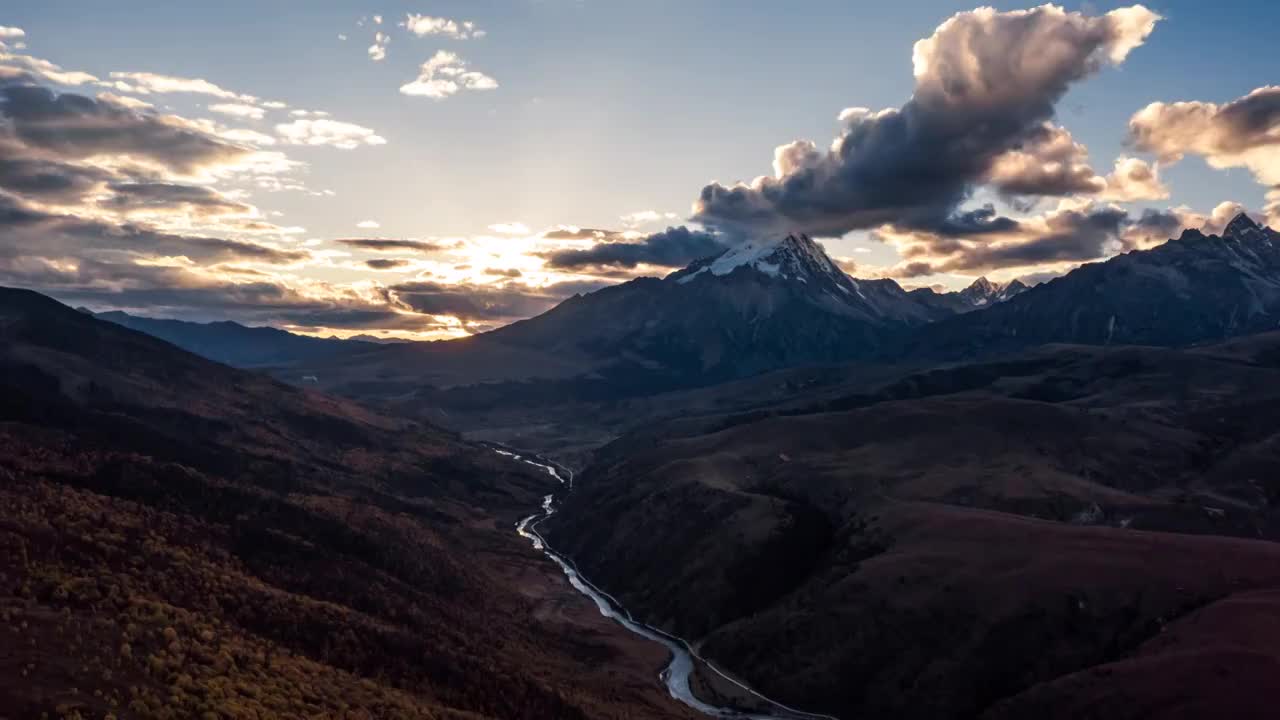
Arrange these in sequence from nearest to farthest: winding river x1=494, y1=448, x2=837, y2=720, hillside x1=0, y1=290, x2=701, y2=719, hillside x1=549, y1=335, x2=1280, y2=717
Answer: hillside x1=0, y1=290, x2=701, y2=719 < hillside x1=549, y1=335, x2=1280, y2=717 < winding river x1=494, y1=448, x2=837, y2=720

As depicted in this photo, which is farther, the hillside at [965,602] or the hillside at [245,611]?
the hillside at [965,602]

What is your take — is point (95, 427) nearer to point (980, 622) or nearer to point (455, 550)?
point (455, 550)

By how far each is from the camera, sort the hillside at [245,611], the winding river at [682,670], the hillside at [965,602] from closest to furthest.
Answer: the hillside at [245,611]
the hillside at [965,602]
the winding river at [682,670]

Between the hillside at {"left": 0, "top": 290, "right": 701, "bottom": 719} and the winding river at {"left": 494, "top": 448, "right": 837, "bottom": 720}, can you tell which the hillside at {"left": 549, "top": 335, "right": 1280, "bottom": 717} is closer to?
the winding river at {"left": 494, "top": 448, "right": 837, "bottom": 720}

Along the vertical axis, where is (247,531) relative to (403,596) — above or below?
above

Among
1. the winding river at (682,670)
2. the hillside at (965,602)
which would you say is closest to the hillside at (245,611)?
the winding river at (682,670)

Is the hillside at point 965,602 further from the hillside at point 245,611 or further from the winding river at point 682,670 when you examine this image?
the hillside at point 245,611

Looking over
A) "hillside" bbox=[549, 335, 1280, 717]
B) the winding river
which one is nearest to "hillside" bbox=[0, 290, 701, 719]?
the winding river

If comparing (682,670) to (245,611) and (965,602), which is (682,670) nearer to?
(965,602)

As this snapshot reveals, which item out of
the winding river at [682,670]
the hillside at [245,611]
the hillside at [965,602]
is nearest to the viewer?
the hillside at [245,611]

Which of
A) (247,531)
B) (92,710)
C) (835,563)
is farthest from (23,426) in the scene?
(835,563)

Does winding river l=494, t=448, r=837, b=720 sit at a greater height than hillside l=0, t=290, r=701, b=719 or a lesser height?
lesser
